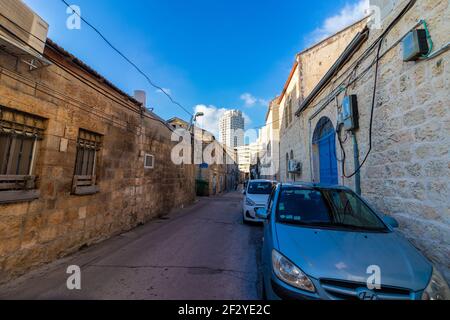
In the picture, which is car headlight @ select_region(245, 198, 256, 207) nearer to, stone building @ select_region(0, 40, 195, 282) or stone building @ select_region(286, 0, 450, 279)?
stone building @ select_region(286, 0, 450, 279)

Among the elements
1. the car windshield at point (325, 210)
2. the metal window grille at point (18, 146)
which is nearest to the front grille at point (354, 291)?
the car windshield at point (325, 210)

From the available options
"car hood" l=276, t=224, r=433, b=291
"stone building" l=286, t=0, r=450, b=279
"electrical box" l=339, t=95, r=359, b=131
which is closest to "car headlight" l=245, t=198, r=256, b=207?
"stone building" l=286, t=0, r=450, b=279

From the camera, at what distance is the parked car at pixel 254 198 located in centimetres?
680

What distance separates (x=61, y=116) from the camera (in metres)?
4.00

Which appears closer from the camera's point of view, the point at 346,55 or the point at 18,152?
the point at 18,152

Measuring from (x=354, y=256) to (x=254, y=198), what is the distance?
5253 mm

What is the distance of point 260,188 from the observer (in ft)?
26.7

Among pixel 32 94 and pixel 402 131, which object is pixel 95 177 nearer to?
pixel 32 94

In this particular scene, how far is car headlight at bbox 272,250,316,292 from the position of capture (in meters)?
1.80

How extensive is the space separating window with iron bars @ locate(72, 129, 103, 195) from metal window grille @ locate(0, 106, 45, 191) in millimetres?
891

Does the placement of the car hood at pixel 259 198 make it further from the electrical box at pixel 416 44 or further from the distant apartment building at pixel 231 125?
the distant apartment building at pixel 231 125

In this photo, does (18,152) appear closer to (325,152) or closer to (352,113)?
(352,113)

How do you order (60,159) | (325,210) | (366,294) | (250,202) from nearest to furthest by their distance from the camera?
(366,294), (325,210), (60,159), (250,202)

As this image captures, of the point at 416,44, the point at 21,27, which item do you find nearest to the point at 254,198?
the point at 416,44
